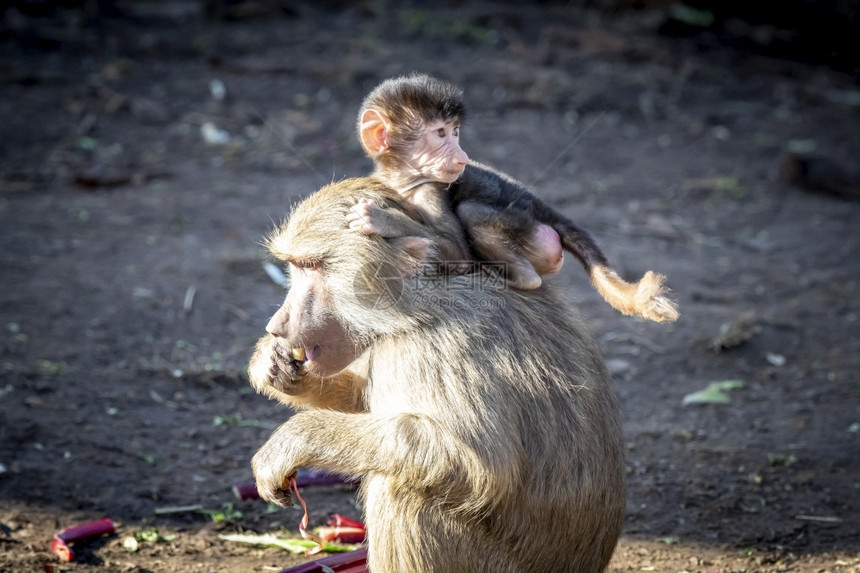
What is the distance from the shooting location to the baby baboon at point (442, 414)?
3148 mm

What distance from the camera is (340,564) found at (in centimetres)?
379

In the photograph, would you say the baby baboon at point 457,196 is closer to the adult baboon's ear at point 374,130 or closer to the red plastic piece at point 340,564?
the adult baboon's ear at point 374,130

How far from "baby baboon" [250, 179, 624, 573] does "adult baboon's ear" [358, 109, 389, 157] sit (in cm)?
36

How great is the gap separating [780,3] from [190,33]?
7.20m

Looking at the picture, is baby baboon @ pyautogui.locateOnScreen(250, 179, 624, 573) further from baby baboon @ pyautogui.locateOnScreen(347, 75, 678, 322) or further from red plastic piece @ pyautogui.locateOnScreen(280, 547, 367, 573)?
red plastic piece @ pyautogui.locateOnScreen(280, 547, 367, 573)

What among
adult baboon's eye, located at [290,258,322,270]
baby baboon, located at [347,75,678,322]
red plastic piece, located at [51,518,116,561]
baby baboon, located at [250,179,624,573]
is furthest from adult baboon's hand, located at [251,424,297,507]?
red plastic piece, located at [51,518,116,561]

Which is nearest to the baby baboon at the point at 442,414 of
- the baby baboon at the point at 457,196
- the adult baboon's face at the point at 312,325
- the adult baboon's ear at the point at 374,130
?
the adult baboon's face at the point at 312,325

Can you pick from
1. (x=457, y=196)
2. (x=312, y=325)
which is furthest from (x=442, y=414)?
(x=457, y=196)

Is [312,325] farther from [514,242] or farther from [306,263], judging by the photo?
[514,242]

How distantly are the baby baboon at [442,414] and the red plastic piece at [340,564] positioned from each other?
493mm

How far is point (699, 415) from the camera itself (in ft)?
17.8

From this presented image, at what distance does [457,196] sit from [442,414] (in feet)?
3.34

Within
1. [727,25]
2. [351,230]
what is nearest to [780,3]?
[727,25]

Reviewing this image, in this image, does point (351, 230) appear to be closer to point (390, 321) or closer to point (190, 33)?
point (390, 321)
